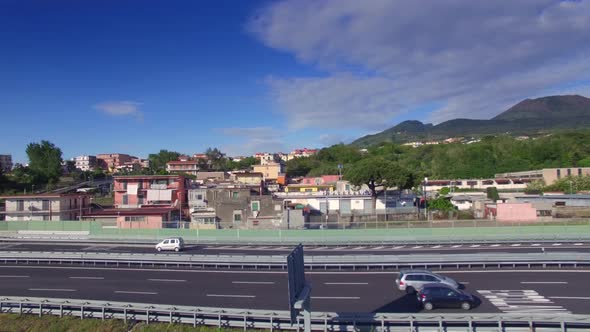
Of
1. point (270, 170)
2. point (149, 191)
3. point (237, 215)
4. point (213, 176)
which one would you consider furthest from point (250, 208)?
point (270, 170)

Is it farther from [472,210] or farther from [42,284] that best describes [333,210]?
[42,284]

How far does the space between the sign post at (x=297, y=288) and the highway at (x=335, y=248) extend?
22.8 meters

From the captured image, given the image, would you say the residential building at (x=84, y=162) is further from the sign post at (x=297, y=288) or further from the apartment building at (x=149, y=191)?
the sign post at (x=297, y=288)

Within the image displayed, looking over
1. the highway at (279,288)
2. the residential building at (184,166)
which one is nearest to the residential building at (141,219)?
the highway at (279,288)

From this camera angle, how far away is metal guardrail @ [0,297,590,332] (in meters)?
13.9

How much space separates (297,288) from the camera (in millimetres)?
→ 10094

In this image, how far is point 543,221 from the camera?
43.5 m

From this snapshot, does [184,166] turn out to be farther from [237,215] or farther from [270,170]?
[237,215]

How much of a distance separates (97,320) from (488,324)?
49.2 ft

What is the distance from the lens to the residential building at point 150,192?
59344 millimetres

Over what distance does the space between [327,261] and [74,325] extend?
14737 millimetres

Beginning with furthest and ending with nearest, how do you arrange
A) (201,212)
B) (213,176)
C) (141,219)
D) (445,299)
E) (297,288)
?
(213,176) < (201,212) < (141,219) < (445,299) < (297,288)

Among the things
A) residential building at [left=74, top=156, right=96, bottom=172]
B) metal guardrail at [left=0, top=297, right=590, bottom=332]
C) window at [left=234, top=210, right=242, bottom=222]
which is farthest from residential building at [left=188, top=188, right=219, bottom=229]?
residential building at [left=74, top=156, right=96, bottom=172]

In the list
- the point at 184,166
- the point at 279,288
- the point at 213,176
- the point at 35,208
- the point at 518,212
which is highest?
the point at 184,166
